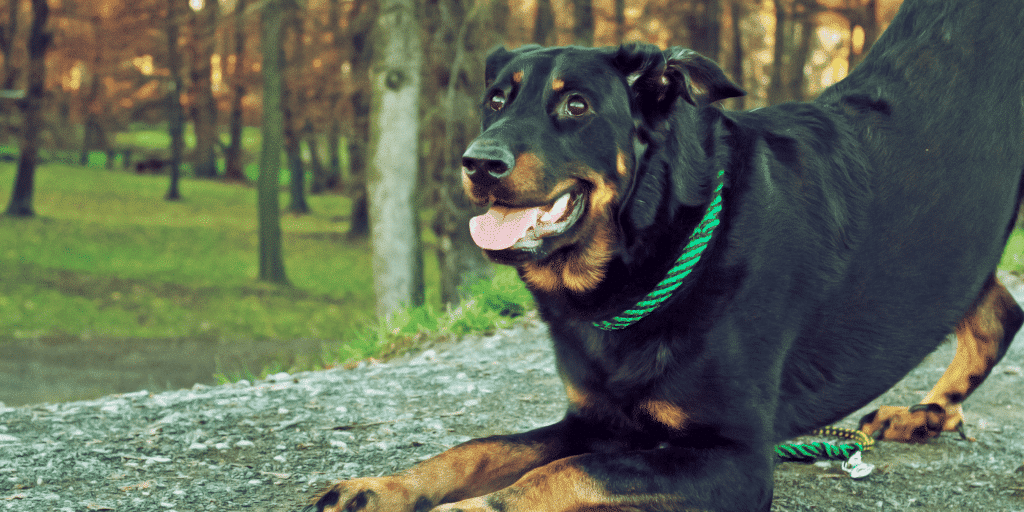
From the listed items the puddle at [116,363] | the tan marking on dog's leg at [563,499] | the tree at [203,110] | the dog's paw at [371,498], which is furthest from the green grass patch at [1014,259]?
the tree at [203,110]

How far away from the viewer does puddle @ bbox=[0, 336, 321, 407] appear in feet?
34.3

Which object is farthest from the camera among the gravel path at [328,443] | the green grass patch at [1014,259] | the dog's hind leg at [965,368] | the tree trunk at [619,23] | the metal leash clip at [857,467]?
the tree trunk at [619,23]

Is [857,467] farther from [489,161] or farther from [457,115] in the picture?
[457,115]

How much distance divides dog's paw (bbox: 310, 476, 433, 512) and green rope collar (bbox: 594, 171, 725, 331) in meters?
0.91

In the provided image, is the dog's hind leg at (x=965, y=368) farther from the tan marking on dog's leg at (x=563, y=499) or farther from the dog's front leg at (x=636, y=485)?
the tan marking on dog's leg at (x=563, y=499)

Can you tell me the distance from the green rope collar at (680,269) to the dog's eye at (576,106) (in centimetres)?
52

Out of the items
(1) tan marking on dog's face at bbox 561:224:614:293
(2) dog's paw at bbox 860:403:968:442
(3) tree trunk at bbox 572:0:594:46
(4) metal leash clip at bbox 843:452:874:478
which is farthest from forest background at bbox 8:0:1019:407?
(1) tan marking on dog's face at bbox 561:224:614:293

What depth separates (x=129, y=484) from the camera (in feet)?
11.4

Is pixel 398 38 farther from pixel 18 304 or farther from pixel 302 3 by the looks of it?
pixel 18 304

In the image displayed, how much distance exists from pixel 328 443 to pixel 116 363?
9.33 m

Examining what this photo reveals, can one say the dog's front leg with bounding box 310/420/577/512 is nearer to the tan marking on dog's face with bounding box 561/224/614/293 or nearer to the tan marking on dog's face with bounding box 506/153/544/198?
the tan marking on dog's face with bounding box 561/224/614/293

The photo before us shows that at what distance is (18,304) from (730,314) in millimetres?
15553

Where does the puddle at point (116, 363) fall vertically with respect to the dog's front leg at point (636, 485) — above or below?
below

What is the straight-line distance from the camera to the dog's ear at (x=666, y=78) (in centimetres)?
295
